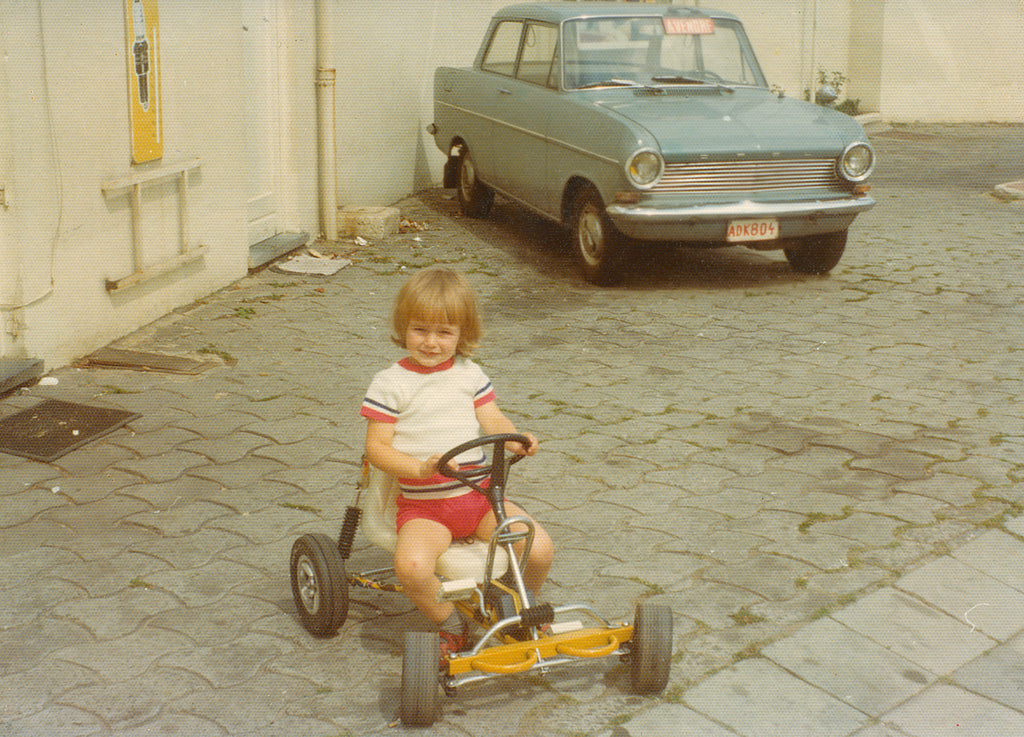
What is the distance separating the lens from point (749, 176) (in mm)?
7762

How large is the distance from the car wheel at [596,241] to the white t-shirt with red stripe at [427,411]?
15.5 ft

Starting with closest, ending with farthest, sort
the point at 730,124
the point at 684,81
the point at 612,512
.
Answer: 1. the point at 612,512
2. the point at 730,124
3. the point at 684,81

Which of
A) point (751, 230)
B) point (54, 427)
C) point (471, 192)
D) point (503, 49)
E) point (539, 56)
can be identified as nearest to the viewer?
point (54, 427)

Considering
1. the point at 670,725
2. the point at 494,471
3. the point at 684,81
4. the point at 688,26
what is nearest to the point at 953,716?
the point at 670,725

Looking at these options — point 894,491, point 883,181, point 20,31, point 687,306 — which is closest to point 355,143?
point 687,306

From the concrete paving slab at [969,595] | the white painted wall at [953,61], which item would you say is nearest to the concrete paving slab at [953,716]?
the concrete paving slab at [969,595]

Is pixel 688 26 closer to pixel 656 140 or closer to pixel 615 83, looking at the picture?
pixel 615 83

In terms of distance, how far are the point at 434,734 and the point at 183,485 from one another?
202 centimetres

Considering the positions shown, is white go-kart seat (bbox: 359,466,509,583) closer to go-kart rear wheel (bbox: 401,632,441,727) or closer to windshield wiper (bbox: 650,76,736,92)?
go-kart rear wheel (bbox: 401,632,441,727)

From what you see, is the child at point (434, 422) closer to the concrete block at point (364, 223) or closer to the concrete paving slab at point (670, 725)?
the concrete paving slab at point (670, 725)

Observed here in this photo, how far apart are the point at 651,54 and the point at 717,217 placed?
1772mm

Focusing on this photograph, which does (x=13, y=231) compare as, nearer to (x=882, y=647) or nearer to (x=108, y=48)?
(x=108, y=48)

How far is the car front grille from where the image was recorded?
7.63m

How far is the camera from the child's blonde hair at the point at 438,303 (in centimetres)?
329
